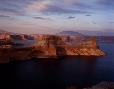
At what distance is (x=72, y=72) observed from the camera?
5928cm

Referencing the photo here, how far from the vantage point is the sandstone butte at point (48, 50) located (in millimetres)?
77438

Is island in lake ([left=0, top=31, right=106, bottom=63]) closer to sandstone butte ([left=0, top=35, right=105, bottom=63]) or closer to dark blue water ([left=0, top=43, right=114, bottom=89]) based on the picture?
sandstone butte ([left=0, top=35, right=105, bottom=63])

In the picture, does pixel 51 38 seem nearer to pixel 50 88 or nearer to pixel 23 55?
pixel 23 55

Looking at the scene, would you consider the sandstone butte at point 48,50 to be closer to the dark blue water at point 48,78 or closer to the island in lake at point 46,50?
the island in lake at point 46,50

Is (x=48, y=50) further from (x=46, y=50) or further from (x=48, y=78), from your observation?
(x=48, y=78)

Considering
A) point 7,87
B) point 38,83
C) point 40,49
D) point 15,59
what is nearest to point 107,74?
point 38,83

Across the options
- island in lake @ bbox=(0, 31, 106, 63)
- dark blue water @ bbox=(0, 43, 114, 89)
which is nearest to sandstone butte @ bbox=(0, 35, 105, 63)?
island in lake @ bbox=(0, 31, 106, 63)

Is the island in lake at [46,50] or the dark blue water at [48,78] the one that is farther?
the island in lake at [46,50]

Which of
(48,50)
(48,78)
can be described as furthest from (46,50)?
(48,78)

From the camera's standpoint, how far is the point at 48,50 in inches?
3622

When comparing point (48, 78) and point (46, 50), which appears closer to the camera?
point (48, 78)

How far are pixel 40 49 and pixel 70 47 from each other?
1547cm

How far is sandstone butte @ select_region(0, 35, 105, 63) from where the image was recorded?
7744 cm

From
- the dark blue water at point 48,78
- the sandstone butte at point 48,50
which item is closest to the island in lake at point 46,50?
the sandstone butte at point 48,50
